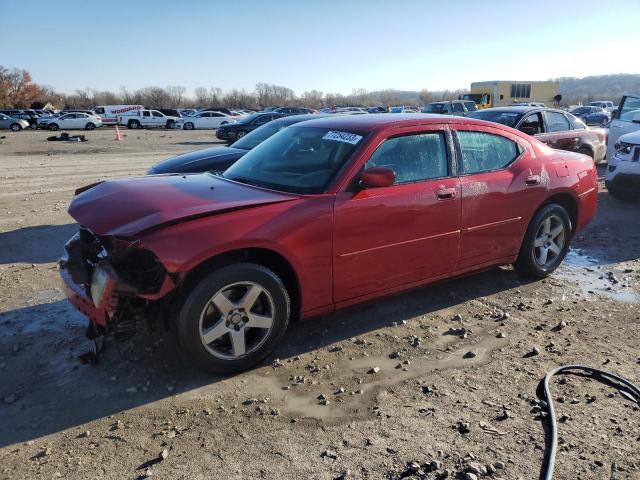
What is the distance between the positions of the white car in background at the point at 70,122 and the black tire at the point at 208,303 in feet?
133

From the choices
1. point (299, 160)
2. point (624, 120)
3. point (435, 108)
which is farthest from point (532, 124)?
point (435, 108)

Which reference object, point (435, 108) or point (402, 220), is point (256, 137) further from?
point (435, 108)

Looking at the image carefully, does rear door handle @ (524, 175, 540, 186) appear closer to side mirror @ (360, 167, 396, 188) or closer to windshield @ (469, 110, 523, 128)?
side mirror @ (360, 167, 396, 188)

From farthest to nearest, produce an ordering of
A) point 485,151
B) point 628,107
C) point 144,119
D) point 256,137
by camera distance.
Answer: point 144,119, point 628,107, point 256,137, point 485,151

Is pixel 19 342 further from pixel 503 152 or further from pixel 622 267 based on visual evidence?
pixel 622 267

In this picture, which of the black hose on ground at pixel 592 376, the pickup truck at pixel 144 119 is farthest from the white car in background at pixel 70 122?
the black hose on ground at pixel 592 376

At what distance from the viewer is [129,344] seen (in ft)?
12.5

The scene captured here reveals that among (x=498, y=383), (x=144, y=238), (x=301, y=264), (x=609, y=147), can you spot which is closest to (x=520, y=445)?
(x=498, y=383)

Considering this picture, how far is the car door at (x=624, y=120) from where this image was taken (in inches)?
418

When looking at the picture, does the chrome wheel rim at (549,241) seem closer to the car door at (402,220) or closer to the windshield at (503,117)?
the car door at (402,220)

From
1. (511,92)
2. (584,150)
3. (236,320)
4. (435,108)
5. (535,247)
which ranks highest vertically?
(511,92)

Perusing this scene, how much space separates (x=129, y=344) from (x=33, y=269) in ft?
7.91

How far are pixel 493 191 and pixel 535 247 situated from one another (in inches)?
39.8

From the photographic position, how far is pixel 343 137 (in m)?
4.14
